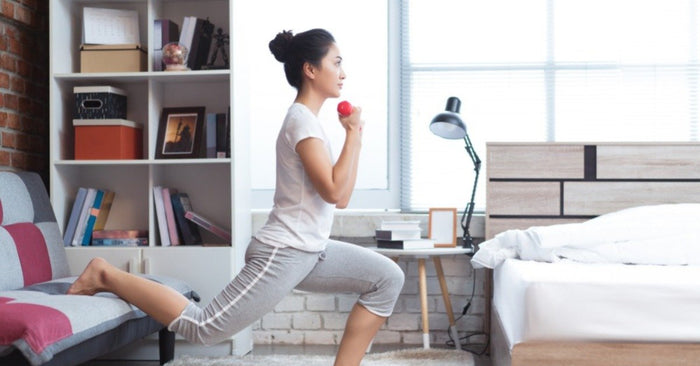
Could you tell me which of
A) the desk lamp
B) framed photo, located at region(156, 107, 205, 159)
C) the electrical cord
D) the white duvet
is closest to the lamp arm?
the desk lamp

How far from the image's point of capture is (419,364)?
10.9 ft

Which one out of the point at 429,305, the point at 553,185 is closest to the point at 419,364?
the point at 429,305

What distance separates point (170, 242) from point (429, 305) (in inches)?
48.8

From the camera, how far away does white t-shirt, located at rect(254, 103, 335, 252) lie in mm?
2449

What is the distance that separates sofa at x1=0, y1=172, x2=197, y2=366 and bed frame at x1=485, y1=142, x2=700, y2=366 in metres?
1.43

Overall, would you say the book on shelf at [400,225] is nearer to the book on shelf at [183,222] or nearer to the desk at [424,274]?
the desk at [424,274]

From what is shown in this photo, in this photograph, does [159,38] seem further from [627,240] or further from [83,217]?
[627,240]

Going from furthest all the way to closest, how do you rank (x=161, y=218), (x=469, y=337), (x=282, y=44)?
(x=469, y=337) → (x=161, y=218) → (x=282, y=44)

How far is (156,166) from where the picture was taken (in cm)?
365

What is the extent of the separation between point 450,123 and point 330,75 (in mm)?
1041

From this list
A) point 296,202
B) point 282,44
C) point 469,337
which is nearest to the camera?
point 296,202

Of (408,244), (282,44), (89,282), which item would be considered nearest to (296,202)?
(282,44)

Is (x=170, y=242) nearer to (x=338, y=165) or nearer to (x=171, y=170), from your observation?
(x=171, y=170)

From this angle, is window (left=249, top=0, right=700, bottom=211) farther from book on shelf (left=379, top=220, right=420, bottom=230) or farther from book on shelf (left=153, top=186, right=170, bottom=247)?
book on shelf (left=153, top=186, right=170, bottom=247)
